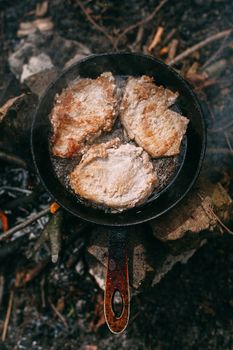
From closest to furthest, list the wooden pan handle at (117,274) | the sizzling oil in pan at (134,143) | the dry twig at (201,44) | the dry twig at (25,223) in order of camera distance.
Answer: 1. the wooden pan handle at (117,274)
2. the sizzling oil in pan at (134,143)
3. the dry twig at (25,223)
4. the dry twig at (201,44)

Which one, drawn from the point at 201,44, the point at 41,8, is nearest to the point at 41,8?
the point at 41,8

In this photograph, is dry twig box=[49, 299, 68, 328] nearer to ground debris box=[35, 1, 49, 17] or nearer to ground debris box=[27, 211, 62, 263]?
ground debris box=[27, 211, 62, 263]

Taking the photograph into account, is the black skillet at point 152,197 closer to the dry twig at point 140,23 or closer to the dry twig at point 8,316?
the dry twig at point 140,23

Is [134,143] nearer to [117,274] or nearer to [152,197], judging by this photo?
[152,197]

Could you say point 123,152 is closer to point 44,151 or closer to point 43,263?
point 44,151

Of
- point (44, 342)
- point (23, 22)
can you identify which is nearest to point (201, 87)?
point (23, 22)

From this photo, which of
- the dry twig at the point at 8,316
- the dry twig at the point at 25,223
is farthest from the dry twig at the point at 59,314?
the dry twig at the point at 25,223
